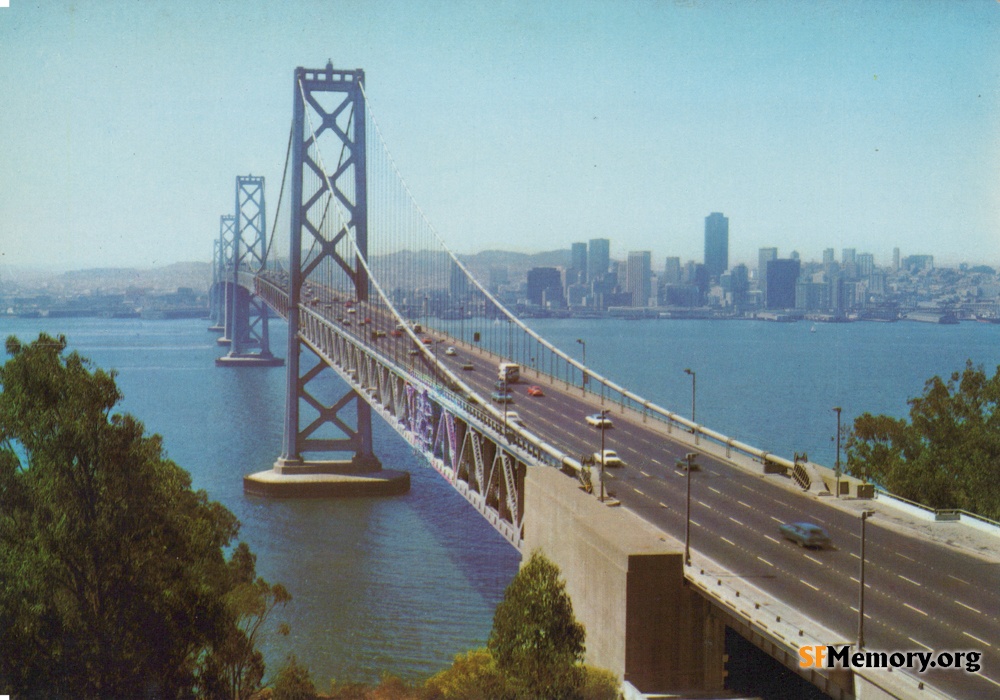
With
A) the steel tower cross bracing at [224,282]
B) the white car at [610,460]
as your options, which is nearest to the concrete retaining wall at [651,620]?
the white car at [610,460]

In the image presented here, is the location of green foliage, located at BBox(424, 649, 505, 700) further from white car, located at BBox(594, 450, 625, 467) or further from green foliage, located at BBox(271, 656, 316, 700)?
white car, located at BBox(594, 450, 625, 467)

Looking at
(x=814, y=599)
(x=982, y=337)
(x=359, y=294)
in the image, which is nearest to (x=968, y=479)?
(x=814, y=599)

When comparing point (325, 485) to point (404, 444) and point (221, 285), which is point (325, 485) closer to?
point (404, 444)

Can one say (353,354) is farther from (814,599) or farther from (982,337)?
(982,337)

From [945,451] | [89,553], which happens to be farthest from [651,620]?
[945,451]

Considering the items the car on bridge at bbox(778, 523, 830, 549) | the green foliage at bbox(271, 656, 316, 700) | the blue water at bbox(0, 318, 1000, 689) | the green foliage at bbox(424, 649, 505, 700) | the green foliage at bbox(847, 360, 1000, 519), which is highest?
the car on bridge at bbox(778, 523, 830, 549)

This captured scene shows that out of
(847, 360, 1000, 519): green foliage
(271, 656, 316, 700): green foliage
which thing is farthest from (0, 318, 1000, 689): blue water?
(847, 360, 1000, 519): green foliage

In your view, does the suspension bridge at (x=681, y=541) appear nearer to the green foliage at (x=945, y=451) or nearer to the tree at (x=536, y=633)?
the tree at (x=536, y=633)
